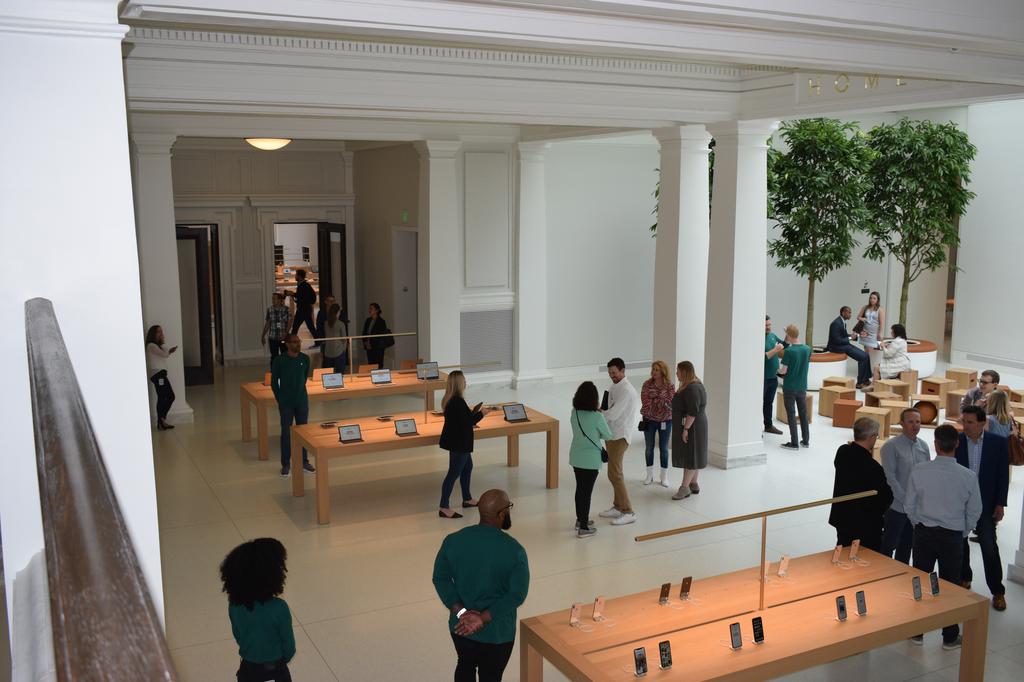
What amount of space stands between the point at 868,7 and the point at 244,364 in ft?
47.2

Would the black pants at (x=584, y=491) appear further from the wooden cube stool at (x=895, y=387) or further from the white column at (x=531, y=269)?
the white column at (x=531, y=269)

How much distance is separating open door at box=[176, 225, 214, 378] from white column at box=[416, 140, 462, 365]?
3.61 m

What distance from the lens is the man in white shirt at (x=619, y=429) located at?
8.45 metres

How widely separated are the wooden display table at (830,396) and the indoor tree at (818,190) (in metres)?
2.16

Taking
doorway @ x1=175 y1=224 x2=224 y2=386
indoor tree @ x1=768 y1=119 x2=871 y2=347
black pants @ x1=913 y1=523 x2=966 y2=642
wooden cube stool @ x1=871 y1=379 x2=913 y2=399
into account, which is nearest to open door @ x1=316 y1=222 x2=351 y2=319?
doorway @ x1=175 y1=224 x2=224 y2=386

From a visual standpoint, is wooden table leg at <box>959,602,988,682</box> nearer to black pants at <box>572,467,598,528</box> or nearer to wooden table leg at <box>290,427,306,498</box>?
black pants at <box>572,467,598,528</box>

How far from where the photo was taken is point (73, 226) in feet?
8.15

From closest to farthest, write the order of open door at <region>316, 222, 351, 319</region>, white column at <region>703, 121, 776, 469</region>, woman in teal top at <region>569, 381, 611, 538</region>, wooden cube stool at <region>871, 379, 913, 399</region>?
woman in teal top at <region>569, 381, 611, 538</region>
white column at <region>703, 121, 776, 469</region>
wooden cube stool at <region>871, 379, 913, 399</region>
open door at <region>316, 222, 351, 319</region>

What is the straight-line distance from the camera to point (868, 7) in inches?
168

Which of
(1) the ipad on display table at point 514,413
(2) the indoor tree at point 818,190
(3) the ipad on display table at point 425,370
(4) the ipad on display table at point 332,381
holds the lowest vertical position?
(1) the ipad on display table at point 514,413

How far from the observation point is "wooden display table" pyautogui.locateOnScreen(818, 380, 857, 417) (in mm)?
12865

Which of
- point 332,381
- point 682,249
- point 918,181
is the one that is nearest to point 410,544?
point 332,381

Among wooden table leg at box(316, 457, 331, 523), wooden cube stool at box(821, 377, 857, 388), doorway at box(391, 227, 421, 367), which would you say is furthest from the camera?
doorway at box(391, 227, 421, 367)

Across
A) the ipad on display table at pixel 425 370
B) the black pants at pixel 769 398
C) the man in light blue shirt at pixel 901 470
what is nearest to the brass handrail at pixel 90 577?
the man in light blue shirt at pixel 901 470
